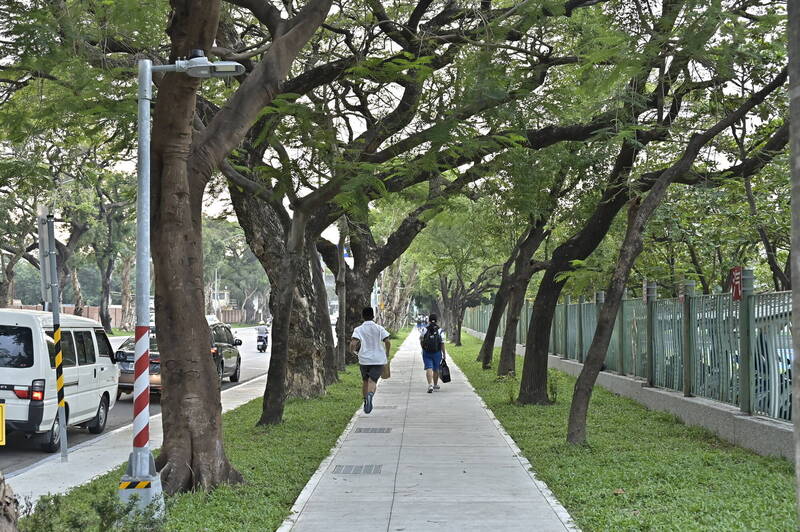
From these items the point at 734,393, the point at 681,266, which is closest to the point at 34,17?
the point at 734,393

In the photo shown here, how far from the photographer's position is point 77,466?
11.5 meters

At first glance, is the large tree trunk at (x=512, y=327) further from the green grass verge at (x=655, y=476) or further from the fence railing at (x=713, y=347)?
the green grass verge at (x=655, y=476)

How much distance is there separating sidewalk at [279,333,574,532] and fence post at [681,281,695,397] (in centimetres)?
327

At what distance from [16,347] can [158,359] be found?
7651 millimetres

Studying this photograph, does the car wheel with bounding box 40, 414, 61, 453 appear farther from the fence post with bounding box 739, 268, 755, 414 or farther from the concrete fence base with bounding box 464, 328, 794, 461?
the fence post with bounding box 739, 268, 755, 414

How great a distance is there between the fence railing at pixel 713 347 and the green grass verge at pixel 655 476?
30.0 inches

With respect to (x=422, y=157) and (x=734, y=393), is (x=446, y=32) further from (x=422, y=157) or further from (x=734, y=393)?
(x=734, y=393)

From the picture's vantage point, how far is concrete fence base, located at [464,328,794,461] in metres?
10.9

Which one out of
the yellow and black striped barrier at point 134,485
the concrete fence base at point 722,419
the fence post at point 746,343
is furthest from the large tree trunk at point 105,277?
the yellow and black striped barrier at point 134,485

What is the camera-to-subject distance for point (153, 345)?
71.1 feet

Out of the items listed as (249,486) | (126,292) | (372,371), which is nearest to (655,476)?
(249,486)

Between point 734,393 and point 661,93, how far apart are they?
4.41m

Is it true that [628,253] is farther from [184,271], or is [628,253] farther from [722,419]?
[184,271]

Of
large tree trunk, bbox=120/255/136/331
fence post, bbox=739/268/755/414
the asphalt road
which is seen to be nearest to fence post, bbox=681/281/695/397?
Answer: fence post, bbox=739/268/755/414
